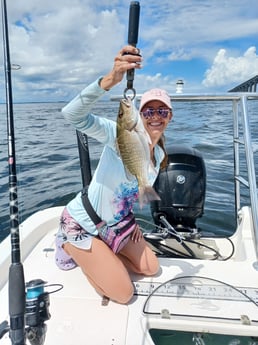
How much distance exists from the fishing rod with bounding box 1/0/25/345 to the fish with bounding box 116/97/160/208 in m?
0.55

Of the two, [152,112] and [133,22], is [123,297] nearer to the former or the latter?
[152,112]

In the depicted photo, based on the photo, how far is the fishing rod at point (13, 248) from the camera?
1401mm

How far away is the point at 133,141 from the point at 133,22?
0.56 metres

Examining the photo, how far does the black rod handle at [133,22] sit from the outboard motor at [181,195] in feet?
5.53

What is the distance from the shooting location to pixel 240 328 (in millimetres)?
1830

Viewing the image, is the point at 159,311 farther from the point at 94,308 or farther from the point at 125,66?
the point at 125,66

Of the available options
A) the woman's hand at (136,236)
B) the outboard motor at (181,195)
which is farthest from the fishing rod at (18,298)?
the outboard motor at (181,195)

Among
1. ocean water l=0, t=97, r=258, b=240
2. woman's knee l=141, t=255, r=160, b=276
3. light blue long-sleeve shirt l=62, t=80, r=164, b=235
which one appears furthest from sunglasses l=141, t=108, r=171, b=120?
woman's knee l=141, t=255, r=160, b=276

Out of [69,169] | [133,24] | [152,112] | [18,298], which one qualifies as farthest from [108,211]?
[69,169]

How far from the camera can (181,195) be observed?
3104 millimetres

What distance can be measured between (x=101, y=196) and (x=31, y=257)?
839 mm

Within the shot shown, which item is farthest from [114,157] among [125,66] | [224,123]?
[224,123]

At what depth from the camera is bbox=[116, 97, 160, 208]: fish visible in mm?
1587

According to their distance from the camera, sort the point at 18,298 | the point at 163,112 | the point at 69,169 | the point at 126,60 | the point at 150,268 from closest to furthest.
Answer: the point at 18,298 < the point at 126,60 < the point at 163,112 < the point at 150,268 < the point at 69,169
